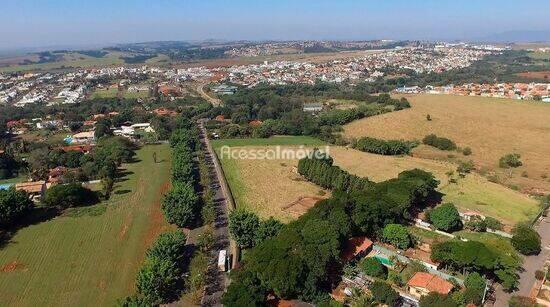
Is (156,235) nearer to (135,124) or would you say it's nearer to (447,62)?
(135,124)

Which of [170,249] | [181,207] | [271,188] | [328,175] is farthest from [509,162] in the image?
[170,249]

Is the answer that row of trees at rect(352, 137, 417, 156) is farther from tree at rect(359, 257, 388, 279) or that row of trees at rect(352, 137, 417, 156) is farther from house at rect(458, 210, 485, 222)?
tree at rect(359, 257, 388, 279)

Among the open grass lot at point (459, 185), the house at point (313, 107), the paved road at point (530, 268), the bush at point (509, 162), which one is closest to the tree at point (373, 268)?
the paved road at point (530, 268)

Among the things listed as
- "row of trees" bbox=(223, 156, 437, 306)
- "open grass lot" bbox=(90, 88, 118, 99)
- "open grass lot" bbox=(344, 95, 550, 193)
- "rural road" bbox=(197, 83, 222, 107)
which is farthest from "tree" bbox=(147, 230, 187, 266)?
"open grass lot" bbox=(90, 88, 118, 99)

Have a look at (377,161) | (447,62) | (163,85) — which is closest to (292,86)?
(163,85)

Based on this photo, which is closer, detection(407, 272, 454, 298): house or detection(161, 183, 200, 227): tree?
detection(407, 272, 454, 298): house

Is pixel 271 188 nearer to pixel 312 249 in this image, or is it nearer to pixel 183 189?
pixel 183 189

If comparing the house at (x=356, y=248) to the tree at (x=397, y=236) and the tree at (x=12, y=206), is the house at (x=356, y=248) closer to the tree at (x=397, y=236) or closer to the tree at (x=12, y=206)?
the tree at (x=397, y=236)
